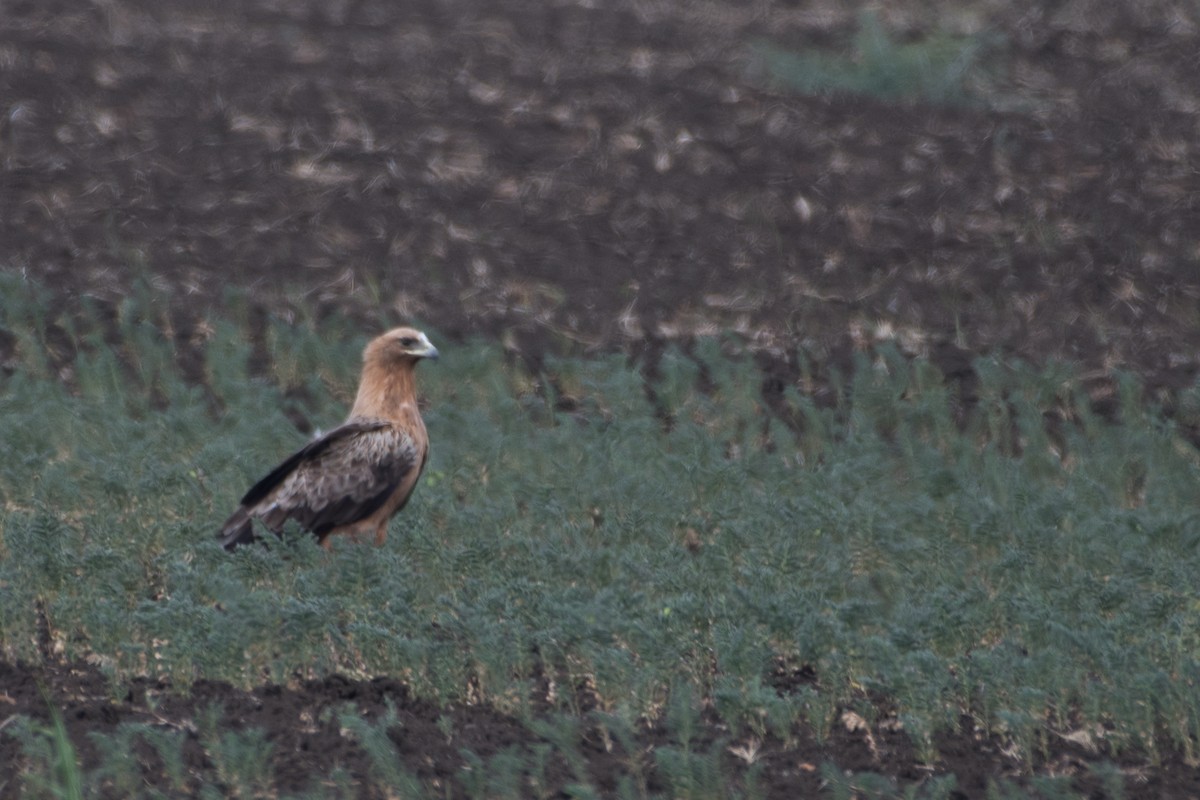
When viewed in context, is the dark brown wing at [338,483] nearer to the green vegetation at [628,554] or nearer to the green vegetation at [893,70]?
the green vegetation at [628,554]

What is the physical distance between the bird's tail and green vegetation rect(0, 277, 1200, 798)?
12 centimetres

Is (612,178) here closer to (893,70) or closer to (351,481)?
(893,70)

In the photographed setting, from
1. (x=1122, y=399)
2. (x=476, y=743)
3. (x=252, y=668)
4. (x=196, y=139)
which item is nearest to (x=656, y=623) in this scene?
(x=476, y=743)

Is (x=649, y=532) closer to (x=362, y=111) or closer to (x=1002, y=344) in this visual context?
(x=1002, y=344)

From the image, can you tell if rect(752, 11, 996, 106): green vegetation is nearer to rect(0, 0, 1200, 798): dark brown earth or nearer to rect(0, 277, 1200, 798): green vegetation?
rect(0, 0, 1200, 798): dark brown earth

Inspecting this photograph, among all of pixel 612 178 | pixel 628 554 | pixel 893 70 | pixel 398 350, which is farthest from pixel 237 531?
pixel 893 70

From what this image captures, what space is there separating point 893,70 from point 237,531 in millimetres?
9033

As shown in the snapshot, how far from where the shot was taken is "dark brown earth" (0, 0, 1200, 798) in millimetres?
12102

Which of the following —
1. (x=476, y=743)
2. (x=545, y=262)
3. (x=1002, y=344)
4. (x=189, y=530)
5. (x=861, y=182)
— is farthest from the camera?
(x=861, y=182)

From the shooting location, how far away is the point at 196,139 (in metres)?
14.3

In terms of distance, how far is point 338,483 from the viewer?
338 inches

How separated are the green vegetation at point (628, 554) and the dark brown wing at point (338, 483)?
8.7 inches

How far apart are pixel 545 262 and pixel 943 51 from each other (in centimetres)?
503

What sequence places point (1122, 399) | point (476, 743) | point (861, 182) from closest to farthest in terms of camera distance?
point (476, 743)
point (1122, 399)
point (861, 182)
